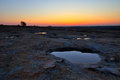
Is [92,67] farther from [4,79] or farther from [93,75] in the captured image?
[4,79]

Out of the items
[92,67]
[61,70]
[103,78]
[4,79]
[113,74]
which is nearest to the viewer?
[4,79]

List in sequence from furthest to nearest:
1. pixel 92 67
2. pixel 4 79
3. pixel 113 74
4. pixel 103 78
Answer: pixel 92 67 → pixel 113 74 → pixel 103 78 → pixel 4 79

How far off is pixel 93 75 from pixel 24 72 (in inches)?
109

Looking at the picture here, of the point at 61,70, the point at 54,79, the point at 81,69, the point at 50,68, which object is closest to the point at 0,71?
the point at 50,68

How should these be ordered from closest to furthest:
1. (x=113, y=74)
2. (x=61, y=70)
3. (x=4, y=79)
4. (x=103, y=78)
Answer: (x=4, y=79)
(x=103, y=78)
(x=113, y=74)
(x=61, y=70)

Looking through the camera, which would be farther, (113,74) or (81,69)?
(81,69)

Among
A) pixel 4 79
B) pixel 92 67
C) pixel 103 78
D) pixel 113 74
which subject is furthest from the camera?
pixel 92 67

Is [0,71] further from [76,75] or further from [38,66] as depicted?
[76,75]

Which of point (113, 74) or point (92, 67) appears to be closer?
point (113, 74)

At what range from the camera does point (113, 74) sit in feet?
10.7

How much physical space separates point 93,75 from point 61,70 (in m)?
1.31

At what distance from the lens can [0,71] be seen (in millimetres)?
3283

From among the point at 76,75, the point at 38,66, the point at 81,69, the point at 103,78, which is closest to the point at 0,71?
the point at 38,66

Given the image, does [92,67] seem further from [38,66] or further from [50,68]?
[38,66]
